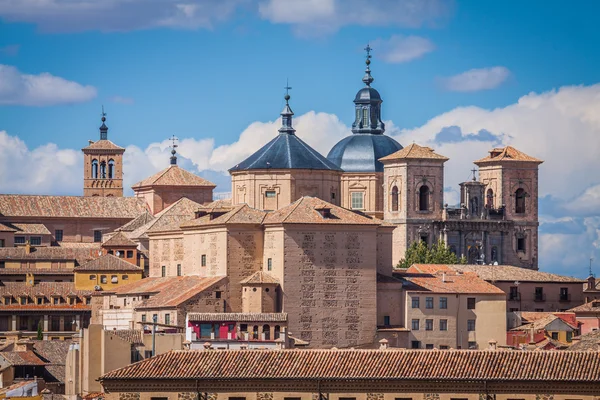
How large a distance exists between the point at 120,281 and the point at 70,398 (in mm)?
47241

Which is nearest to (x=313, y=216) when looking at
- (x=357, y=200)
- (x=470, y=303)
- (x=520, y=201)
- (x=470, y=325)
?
(x=470, y=303)

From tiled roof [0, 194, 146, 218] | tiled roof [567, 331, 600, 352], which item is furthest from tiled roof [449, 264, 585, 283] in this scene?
tiled roof [567, 331, 600, 352]

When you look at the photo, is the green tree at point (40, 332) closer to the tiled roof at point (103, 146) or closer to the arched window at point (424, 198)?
the arched window at point (424, 198)

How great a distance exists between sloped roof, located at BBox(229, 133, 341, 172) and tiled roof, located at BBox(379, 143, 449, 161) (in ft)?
91.4

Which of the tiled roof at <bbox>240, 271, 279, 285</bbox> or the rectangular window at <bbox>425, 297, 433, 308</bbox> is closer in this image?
the tiled roof at <bbox>240, 271, 279, 285</bbox>

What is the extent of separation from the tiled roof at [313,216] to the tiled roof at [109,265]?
22.0 metres

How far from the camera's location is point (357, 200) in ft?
495

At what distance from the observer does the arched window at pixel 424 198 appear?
149 metres

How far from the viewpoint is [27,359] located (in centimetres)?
9862

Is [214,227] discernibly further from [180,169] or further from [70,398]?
[180,169]

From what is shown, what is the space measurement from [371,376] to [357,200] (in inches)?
3403

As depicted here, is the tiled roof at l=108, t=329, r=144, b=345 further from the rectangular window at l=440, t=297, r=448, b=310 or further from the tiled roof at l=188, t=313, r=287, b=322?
the rectangular window at l=440, t=297, r=448, b=310

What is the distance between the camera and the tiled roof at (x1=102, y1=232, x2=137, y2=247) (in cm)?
13262

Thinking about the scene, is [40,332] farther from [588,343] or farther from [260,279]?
[588,343]
